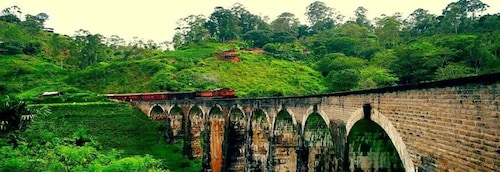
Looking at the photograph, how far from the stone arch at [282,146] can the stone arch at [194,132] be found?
1146 centimetres

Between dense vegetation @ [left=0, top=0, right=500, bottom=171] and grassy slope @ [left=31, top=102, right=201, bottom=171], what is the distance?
82 mm

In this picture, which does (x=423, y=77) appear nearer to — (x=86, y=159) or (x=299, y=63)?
(x=299, y=63)

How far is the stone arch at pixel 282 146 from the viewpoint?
21938 millimetres

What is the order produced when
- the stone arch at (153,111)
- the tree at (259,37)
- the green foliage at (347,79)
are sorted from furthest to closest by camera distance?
1. the tree at (259,37)
2. the green foliage at (347,79)
3. the stone arch at (153,111)

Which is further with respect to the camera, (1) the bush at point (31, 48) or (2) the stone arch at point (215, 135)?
(1) the bush at point (31, 48)

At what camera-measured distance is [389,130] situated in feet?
35.8

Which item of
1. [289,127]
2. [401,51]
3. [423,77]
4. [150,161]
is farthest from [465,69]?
[150,161]

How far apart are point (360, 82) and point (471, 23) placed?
24.3 meters

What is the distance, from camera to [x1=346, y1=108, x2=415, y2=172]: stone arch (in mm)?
9680

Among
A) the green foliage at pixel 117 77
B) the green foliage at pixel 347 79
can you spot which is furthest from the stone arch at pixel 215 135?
the green foliage at pixel 117 77

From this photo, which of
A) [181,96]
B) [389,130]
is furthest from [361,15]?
[389,130]

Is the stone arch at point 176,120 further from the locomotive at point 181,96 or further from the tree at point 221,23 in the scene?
the tree at point 221,23

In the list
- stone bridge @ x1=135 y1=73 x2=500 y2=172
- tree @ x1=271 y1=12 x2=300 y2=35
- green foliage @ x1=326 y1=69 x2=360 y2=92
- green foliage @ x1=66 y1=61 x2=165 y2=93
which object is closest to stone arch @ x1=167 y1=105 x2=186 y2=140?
stone bridge @ x1=135 y1=73 x2=500 y2=172

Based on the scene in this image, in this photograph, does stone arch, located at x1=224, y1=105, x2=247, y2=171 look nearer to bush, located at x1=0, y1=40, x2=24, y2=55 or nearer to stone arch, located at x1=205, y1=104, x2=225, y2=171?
stone arch, located at x1=205, y1=104, x2=225, y2=171
